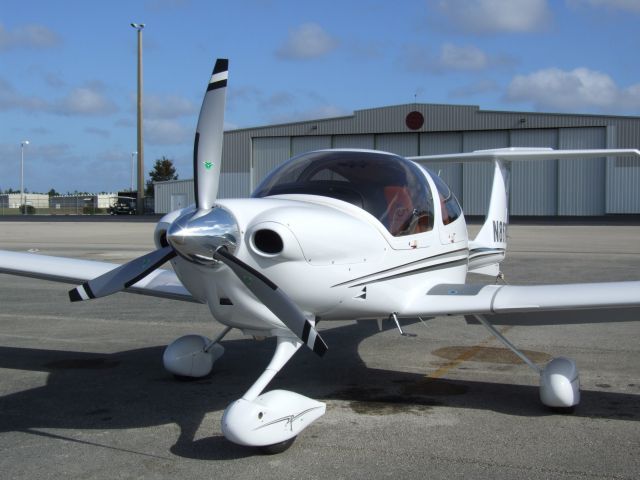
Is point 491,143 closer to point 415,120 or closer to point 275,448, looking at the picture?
point 415,120

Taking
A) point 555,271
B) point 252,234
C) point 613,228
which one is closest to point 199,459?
point 252,234

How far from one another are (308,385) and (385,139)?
41.0 metres

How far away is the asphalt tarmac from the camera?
474cm

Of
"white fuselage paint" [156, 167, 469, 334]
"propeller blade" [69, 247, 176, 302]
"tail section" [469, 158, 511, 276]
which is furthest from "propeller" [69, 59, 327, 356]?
"tail section" [469, 158, 511, 276]

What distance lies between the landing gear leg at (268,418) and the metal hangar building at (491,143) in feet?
131

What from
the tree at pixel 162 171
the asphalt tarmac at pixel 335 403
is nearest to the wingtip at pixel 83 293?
the asphalt tarmac at pixel 335 403

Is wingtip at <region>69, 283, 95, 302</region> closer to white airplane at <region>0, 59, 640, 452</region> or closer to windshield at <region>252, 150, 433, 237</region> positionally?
white airplane at <region>0, 59, 640, 452</region>

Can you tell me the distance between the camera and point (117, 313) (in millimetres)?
11266

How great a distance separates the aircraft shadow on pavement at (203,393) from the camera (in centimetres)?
569

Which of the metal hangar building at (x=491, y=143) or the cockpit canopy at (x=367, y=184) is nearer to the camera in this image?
the cockpit canopy at (x=367, y=184)

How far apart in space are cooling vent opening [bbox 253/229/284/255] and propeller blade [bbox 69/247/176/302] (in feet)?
1.90

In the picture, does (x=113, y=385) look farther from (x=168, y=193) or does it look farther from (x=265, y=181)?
(x=168, y=193)

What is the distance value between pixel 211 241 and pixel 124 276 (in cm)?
90

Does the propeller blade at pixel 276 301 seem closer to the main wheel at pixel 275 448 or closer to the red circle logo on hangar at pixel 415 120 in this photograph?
the main wheel at pixel 275 448
